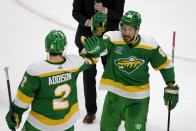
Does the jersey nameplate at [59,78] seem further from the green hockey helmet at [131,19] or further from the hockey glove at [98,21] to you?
the green hockey helmet at [131,19]

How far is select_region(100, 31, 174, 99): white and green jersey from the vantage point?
3.38m

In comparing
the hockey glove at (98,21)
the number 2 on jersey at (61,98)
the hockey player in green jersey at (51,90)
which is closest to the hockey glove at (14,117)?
the hockey player in green jersey at (51,90)

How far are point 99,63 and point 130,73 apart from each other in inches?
119

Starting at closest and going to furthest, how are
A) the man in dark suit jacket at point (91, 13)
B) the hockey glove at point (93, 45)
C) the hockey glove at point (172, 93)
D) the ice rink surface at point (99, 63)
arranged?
the hockey glove at point (93, 45) → the hockey glove at point (172, 93) → the man in dark suit jacket at point (91, 13) → the ice rink surface at point (99, 63)

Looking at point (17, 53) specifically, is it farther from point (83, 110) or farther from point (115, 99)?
point (115, 99)

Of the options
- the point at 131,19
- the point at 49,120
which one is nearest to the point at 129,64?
the point at 131,19

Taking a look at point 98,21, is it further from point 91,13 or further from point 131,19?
point 91,13

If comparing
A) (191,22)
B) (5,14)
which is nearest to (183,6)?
(191,22)

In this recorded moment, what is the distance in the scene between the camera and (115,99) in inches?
141

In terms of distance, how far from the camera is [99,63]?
646 centimetres

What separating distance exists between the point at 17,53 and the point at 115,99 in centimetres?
347

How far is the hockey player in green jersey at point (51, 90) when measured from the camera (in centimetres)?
272

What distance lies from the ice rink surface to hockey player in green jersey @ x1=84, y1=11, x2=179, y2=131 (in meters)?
0.95

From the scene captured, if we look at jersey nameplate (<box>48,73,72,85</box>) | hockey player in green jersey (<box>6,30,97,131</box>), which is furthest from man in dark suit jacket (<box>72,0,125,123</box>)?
jersey nameplate (<box>48,73,72,85</box>)
